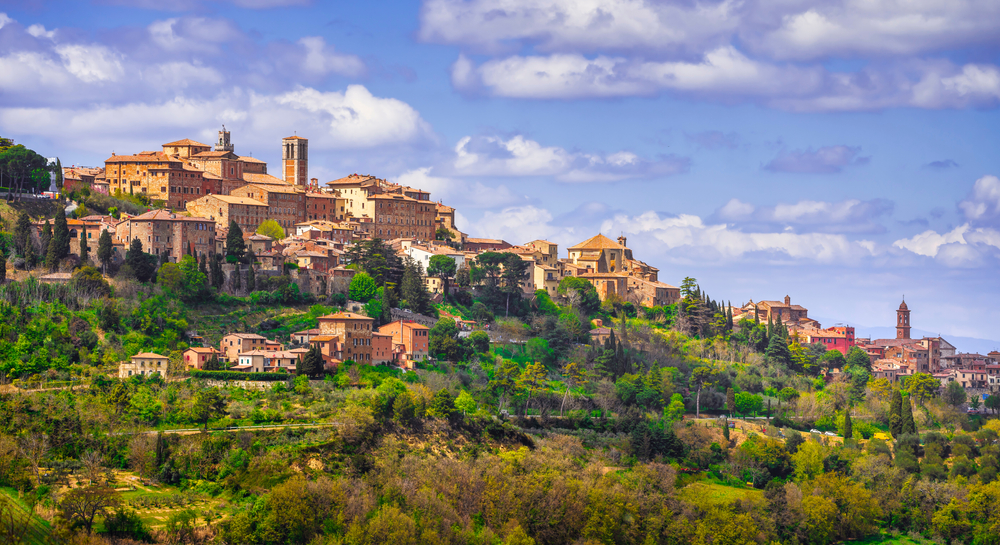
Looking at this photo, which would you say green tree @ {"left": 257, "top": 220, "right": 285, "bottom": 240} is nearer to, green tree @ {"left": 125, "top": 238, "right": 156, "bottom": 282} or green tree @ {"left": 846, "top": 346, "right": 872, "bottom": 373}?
green tree @ {"left": 125, "top": 238, "right": 156, "bottom": 282}

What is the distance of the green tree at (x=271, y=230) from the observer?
8281 cm

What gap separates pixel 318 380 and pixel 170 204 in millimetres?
28244

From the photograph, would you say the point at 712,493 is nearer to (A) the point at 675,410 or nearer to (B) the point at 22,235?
(A) the point at 675,410

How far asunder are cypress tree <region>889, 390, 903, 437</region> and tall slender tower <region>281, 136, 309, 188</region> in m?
53.0

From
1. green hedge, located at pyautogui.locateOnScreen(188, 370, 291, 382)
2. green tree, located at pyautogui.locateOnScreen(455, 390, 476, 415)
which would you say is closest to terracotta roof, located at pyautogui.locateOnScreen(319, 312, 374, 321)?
green hedge, located at pyautogui.locateOnScreen(188, 370, 291, 382)

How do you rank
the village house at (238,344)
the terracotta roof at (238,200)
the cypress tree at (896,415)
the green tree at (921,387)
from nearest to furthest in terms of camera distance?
1. the village house at (238,344)
2. the cypress tree at (896,415)
3. the terracotta roof at (238,200)
4. the green tree at (921,387)

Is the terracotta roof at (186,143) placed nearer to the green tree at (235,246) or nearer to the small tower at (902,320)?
the green tree at (235,246)

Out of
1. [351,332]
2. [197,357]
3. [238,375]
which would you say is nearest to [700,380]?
[351,332]

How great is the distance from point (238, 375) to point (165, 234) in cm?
1453

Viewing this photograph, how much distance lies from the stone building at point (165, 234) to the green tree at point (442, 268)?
16876 mm

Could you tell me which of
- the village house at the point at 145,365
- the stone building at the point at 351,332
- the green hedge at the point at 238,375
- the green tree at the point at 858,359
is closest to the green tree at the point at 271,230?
the stone building at the point at 351,332

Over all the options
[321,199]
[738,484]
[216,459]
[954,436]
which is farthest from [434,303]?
[954,436]

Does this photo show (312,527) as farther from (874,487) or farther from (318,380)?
(874,487)

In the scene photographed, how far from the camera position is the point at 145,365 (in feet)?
194
